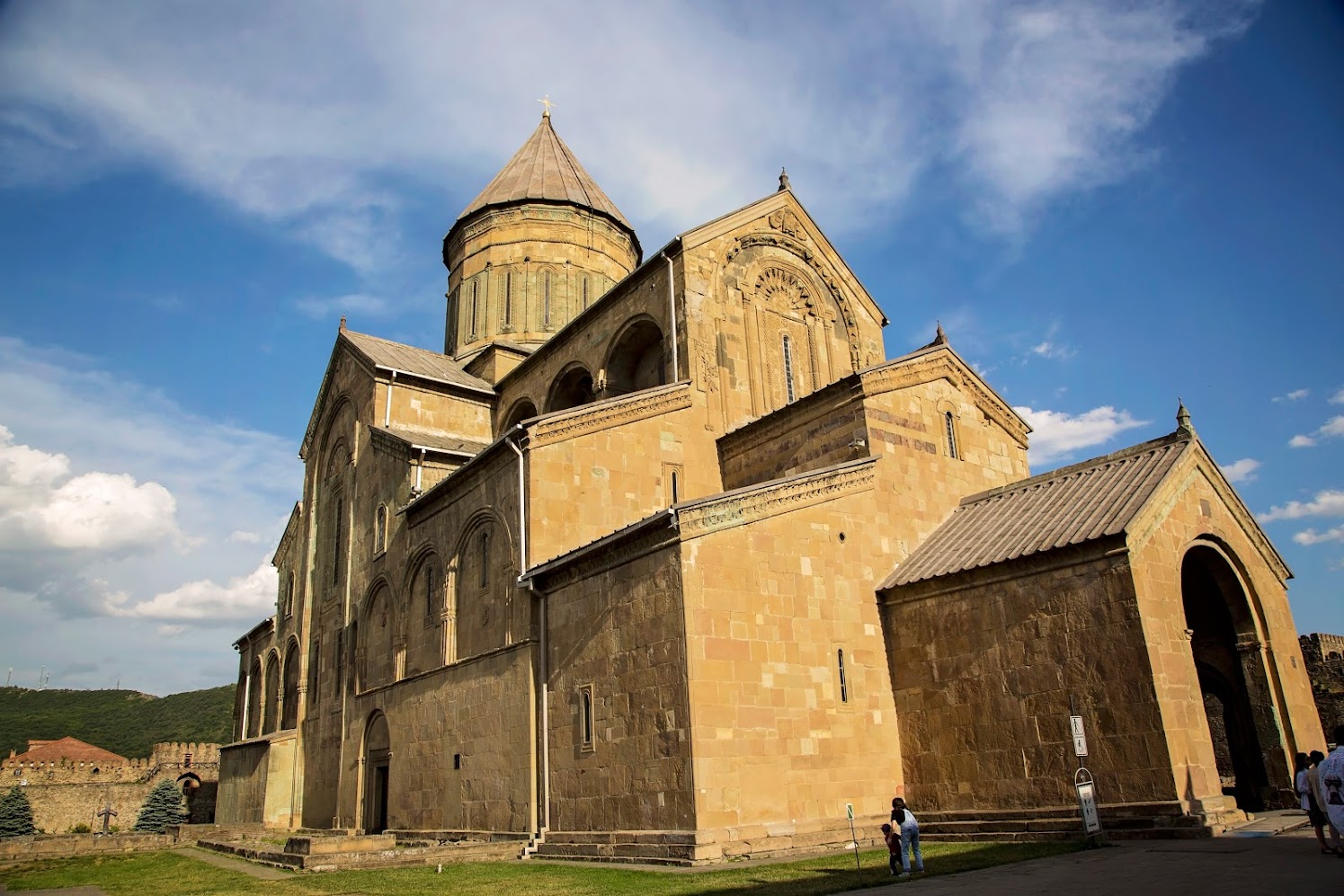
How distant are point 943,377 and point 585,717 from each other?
29.5 ft

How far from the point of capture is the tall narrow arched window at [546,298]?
1163 inches

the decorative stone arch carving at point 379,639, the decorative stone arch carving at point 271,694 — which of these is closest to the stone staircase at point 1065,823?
the decorative stone arch carving at point 379,639

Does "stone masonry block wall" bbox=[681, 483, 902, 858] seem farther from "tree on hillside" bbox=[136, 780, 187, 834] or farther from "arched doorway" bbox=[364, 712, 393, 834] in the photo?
"tree on hillside" bbox=[136, 780, 187, 834]

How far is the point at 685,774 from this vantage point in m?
12.0

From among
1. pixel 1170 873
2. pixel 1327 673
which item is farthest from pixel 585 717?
pixel 1327 673

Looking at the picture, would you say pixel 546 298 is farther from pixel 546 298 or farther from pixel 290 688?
pixel 290 688

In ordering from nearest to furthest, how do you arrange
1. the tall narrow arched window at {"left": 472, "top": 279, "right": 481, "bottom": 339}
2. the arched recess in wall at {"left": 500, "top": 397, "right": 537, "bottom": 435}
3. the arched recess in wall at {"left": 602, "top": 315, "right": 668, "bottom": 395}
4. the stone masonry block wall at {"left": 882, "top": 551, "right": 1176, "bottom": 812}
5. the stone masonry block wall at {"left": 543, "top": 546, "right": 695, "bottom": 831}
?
the stone masonry block wall at {"left": 882, "top": 551, "right": 1176, "bottom": 812} < the stone masonry block wall at {"left": 543, "top": 546, "right": 695, "bottom": 831} < the arched recess in wall at {"left": 602, "top": 315, "right": 668, "bottom": 395} < the arched recess in wall at {"left": 500, "top": 397, "right": 537, "bottom": 435} < the tall narrow arched window at {"left": 472, "top": 279, "right": 481, "bottom": 339}

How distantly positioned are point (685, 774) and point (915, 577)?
15.9 ft

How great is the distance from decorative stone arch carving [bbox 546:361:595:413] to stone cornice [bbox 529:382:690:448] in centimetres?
473

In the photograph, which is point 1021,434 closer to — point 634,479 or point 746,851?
point 634,479

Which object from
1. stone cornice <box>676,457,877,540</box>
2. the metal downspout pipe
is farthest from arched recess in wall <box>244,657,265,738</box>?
stone cornice <box>676,457,877,540</box>

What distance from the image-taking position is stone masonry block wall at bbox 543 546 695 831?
12.4m

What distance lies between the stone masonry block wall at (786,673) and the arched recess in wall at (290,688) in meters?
17.6

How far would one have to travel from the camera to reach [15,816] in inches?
1287
